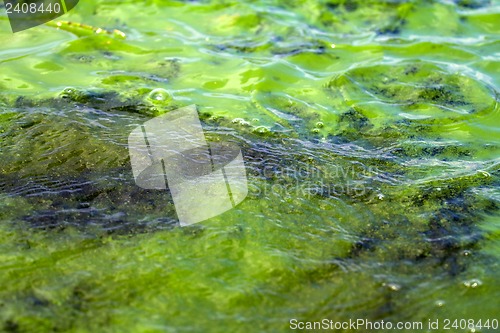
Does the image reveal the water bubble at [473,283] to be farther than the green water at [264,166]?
Yes

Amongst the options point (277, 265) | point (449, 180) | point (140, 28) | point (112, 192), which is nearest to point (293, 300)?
point (277, 265)

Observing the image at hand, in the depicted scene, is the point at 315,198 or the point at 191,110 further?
the point at 191,110

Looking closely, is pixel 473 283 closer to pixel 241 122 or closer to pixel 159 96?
pixel 241 122

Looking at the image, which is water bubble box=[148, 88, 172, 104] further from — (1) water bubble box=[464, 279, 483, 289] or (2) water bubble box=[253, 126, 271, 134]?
(1) water bubble box=[464, 279, 483, 289]

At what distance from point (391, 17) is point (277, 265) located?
361 cm

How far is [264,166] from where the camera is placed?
3.26m

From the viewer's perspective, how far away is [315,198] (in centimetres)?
298

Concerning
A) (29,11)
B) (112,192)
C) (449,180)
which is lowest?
(449,180)

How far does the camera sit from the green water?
7.55 ft

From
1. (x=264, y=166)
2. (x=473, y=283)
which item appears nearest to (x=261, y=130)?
(x=264, y=166)

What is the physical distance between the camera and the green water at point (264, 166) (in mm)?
2303

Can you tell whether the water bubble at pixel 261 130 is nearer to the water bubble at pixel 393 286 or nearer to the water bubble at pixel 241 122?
the water bubble at pixel 241 122

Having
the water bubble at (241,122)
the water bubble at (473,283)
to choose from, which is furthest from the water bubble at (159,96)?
the water bubble at (473,283)

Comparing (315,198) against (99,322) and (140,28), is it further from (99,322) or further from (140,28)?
(140,28)
